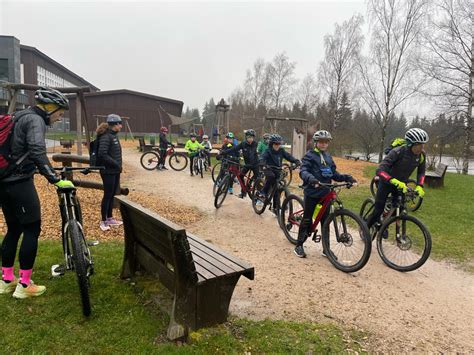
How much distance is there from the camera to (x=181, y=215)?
723 cm

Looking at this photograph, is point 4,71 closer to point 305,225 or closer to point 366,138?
point 366,138

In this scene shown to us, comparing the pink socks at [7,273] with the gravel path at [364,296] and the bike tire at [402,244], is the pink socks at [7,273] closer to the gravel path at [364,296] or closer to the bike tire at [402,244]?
the gravel path at [364,296]

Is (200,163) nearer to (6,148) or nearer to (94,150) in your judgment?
(94,150)

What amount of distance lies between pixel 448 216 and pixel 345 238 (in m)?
5.05

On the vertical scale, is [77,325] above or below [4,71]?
below

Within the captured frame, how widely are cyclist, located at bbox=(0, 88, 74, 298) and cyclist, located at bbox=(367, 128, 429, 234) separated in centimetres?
416

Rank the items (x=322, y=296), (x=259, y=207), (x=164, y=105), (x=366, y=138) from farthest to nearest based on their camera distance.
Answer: (x=164, y=105) → (x=366, y=138) → (x=259, y=207) → (x=322, y=296)

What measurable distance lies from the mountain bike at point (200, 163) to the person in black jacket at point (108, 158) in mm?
7191

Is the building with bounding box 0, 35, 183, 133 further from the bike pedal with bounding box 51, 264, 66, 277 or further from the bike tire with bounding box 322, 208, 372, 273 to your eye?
the bike pedal with bounding box 51, 264, 66, 277

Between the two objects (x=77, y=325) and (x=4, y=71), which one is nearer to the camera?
(x=77, y=325)

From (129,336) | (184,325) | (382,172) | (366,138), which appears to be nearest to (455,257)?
(382,172)

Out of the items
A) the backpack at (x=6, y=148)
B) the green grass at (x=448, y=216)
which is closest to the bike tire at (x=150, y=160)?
the green grass at (x=448, y=216)

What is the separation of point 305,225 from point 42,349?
350 centimetres

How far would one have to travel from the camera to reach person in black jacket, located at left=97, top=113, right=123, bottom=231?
5762 millimetres
